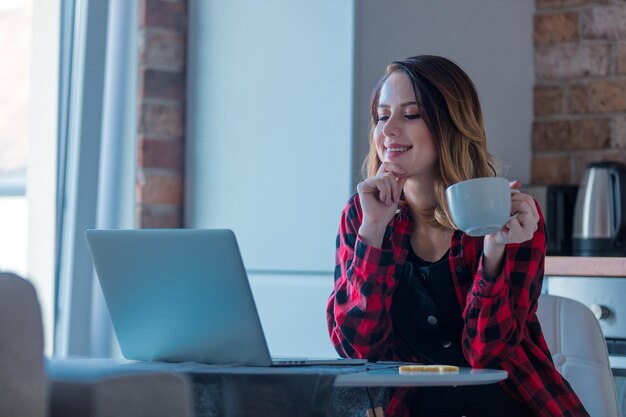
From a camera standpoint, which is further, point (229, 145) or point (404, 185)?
point (229, 145)

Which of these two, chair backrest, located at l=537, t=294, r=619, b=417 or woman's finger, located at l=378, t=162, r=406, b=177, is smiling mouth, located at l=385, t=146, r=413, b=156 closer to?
woman's finger, located at l=378, t=162, r=406, b=177

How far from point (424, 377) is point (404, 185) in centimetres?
66

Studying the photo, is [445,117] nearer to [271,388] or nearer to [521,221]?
[521,221]

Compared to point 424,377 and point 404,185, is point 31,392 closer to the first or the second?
point 424,377

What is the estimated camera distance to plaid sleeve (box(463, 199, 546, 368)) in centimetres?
135

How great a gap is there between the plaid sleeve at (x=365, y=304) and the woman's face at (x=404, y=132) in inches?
5.9

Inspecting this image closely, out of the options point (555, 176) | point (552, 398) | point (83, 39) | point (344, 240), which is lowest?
point (552, 398)

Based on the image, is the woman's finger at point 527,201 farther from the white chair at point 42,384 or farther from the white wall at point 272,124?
the white wall at point 272,124

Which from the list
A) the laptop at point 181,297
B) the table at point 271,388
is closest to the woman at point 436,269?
the laptop at point 181,297

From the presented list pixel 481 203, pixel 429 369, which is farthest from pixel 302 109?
pixel 429 369

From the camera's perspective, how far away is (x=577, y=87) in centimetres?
253

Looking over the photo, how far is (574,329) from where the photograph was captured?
4.89 feet

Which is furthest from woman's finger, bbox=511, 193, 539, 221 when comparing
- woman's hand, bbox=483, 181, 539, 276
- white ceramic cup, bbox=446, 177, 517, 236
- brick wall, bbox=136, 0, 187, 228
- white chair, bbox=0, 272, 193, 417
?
brick wall, bbox=136, 0, 187, 228

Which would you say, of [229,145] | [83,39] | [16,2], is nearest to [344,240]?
[229,145]
